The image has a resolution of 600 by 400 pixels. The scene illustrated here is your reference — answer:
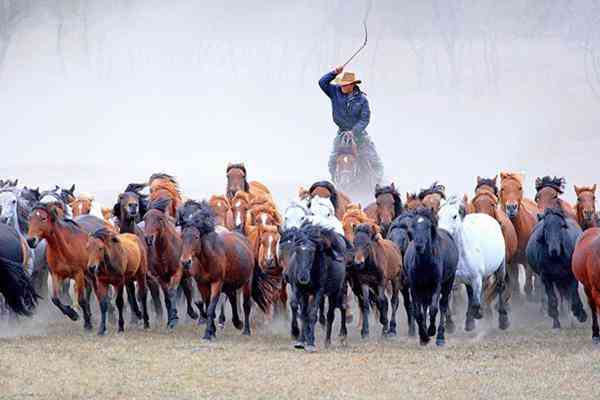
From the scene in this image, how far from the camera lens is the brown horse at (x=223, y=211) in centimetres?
1932

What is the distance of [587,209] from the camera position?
18.3 metres

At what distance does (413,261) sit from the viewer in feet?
50.6

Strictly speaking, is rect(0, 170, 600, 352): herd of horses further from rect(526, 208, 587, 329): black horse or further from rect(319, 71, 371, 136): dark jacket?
rect(319, 71, 371, 136): dark jacket

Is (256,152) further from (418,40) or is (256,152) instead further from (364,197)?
(364,197)

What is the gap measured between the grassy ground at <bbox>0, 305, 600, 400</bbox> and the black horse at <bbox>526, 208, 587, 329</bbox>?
50 centimetres

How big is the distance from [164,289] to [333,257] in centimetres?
308

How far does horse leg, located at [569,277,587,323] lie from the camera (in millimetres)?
17172

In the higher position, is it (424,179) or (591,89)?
(591,89)

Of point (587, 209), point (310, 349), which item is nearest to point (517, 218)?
point (587, 209)

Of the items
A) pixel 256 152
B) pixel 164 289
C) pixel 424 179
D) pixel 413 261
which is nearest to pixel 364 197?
pixel 164 289

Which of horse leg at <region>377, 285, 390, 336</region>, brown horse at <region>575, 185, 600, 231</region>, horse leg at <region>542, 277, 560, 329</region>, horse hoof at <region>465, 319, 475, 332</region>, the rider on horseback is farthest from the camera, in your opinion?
the rider on horseback

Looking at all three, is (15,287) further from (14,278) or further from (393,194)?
(393,194)

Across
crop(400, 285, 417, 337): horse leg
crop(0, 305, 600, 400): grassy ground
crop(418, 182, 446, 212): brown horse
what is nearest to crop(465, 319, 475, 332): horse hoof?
crop(0, 305, 600, 400): grassy ground

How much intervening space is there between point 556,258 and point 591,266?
267cm
